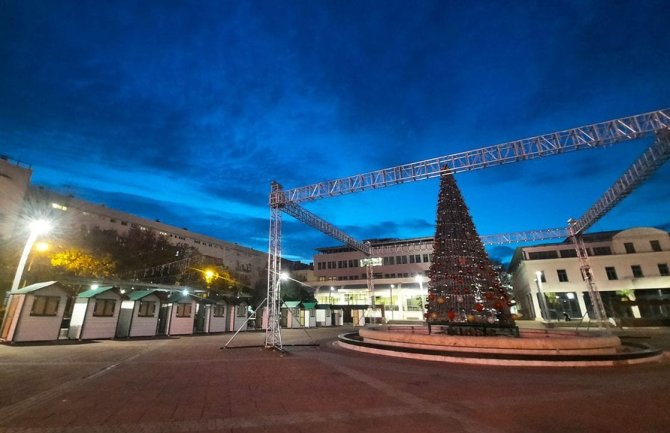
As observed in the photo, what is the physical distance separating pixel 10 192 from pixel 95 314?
3753 centimetres

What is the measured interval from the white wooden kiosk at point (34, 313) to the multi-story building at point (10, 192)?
3257 centimetres

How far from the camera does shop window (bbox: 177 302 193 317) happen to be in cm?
2272

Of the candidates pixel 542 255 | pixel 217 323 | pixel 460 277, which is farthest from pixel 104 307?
pixel 542 255

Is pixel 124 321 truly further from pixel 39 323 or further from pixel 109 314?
pixel 39 323

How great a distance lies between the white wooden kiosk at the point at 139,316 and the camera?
19.5 m

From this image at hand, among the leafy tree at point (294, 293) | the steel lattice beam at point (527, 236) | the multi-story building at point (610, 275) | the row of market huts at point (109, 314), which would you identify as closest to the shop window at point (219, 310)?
the row of market huts at point (109, 314)

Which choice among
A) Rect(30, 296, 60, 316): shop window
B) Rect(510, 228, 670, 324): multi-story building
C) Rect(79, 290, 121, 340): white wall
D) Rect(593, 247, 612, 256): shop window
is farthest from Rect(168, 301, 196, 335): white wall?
Rect(593, 247, 612, 256): shop window

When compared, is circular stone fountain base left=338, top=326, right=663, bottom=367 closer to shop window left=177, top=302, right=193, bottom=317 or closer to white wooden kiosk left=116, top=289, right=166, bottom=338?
white wooden kiosk left=116, top=289, right=166, bottom=338

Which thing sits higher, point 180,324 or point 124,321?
point 124,321

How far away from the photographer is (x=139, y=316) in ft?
64.7

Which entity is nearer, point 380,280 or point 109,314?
point 109,314

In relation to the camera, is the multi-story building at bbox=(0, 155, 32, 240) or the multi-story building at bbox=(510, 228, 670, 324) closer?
the multi-story building at bbox=(510, 228, 670, 324)

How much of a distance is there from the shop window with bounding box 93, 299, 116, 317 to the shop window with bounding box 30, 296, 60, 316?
1840mm

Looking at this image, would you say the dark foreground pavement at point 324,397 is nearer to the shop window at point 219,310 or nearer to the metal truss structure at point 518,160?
the metal truss structure at point 518,160
